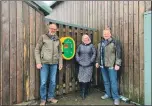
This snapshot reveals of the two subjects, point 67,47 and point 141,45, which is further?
point 67,47

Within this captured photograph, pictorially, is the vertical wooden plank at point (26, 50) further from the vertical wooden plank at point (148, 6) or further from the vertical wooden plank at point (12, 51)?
the vertical wooden plank at point (148, 6)

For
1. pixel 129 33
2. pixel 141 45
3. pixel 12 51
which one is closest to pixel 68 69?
pixel 12 51

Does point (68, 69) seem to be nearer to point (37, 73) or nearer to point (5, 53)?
point (37, 73)

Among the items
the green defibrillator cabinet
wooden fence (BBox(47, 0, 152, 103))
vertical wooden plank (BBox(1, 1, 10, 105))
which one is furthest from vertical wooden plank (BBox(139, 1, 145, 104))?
vertical wooden plank (BBox(1, 1, 10, 105))

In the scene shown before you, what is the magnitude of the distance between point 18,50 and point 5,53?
1.07 ft

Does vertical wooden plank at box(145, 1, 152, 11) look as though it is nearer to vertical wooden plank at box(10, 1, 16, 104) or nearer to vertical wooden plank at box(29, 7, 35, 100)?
vertical wooden plank at box(29, 7, 35, 100)

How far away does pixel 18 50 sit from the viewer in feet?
15.9

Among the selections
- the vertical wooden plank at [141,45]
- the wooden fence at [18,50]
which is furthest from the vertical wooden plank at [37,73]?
the vertical wooden plank at [141,45]

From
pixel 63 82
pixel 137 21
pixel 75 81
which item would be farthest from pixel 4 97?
pixel 137 21

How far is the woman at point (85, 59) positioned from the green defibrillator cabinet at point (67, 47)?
21cm

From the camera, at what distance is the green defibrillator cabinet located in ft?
18.7

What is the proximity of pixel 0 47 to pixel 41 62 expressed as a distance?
0.97 m

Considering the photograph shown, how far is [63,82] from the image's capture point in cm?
595

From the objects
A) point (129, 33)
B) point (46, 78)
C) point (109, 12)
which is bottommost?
point (46, 78)
